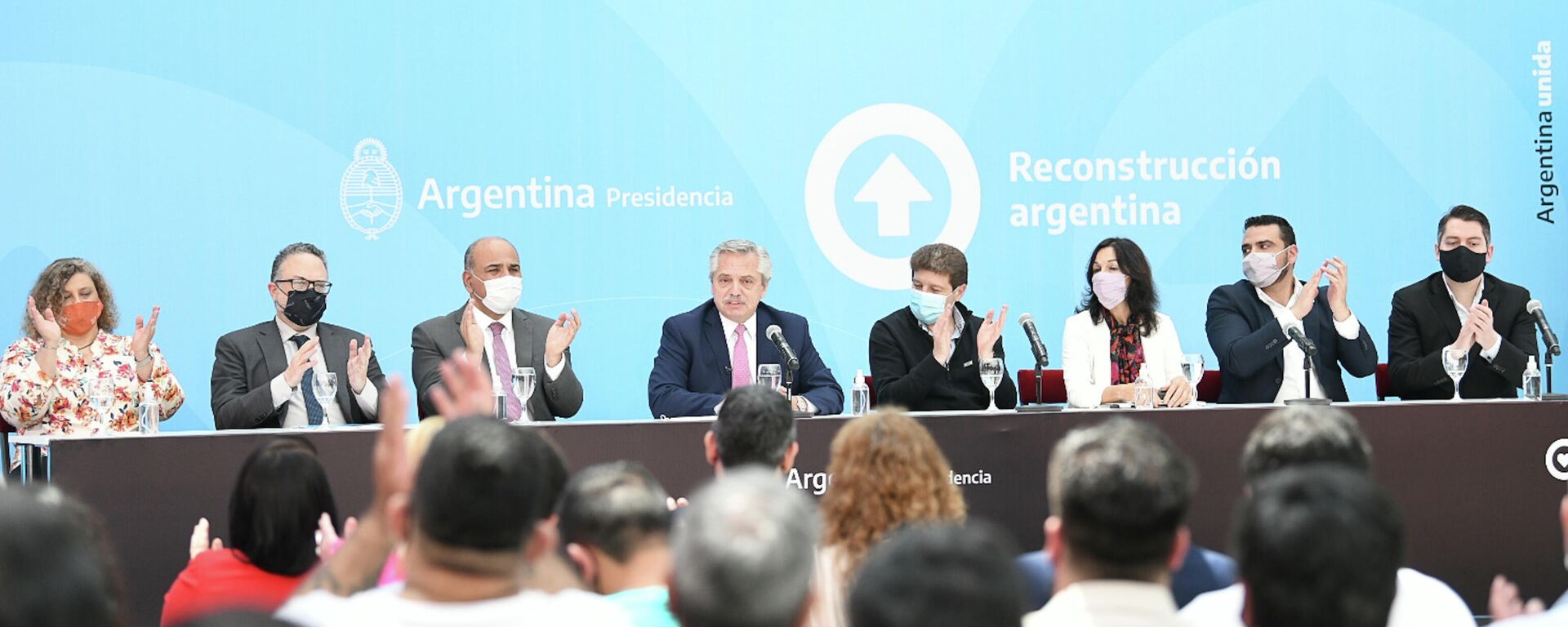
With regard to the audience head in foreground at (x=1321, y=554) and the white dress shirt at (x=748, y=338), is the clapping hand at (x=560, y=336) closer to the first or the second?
the white dress shirt at (x=748, y=338)

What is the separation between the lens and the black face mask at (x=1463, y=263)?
17.4ft

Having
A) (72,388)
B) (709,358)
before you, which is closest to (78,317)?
(72,388)

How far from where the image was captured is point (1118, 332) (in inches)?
206

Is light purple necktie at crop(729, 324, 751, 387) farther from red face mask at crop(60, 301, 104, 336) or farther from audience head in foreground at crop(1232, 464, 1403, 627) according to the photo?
audience head in foreground at crop(1232, 464, 1403, 627)

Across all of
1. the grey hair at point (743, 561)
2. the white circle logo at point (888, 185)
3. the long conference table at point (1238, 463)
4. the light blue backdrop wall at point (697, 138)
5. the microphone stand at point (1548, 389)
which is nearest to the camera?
the grey hair at point (743, 561)

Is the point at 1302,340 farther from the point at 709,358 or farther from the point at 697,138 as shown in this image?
the point at 697,138

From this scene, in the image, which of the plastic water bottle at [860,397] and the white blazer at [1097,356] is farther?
the white blazer at [1097,356]

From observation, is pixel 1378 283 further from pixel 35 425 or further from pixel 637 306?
pixel 35 425

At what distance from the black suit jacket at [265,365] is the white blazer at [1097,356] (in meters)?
2.43

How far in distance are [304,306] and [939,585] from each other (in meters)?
4.11

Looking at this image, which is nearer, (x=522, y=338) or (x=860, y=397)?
(x=860, y=397)

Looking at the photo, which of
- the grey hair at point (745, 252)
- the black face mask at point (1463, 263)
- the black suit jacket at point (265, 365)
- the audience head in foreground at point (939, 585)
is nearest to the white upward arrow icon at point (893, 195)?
the grey hair at point (745, 252)

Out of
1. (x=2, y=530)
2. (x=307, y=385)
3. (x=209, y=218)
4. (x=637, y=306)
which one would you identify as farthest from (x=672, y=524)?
(x=209, y=218)

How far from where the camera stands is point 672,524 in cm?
220
